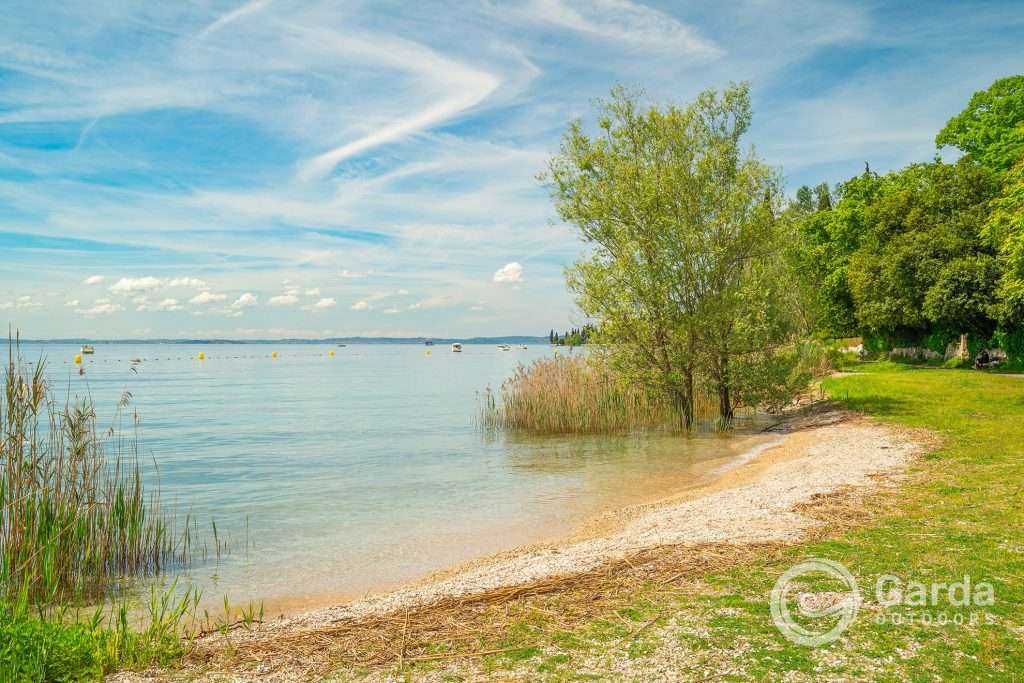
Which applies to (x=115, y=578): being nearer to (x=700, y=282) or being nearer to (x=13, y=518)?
(x=13, y=518)

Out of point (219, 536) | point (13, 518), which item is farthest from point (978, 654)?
point (219, 536)

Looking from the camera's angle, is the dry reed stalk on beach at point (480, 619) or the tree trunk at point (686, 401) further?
the tree trunk at point (686, 401)

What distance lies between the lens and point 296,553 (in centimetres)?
1202

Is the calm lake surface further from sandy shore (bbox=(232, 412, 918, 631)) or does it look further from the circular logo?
the circular logo

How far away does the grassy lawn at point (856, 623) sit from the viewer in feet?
17.3

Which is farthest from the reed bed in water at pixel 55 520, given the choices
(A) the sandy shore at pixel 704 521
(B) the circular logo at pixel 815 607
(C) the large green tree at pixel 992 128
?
(C) the large green tree at pixel 992 128

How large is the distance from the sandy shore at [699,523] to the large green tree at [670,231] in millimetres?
5933

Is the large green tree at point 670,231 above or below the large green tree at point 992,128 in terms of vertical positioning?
below

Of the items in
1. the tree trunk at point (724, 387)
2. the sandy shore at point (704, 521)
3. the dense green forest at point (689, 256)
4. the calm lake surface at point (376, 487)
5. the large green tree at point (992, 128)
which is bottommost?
the calm lake surface at point (376, 487)

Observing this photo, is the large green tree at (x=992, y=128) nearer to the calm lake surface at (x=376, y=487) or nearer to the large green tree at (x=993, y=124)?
the large green tree at (x=993, y=124)

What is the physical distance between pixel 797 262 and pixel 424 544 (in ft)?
186

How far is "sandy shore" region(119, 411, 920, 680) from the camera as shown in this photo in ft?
26.3

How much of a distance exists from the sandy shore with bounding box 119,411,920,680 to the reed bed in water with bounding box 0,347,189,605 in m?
3.36

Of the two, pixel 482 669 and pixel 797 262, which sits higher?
pixel 797 262
